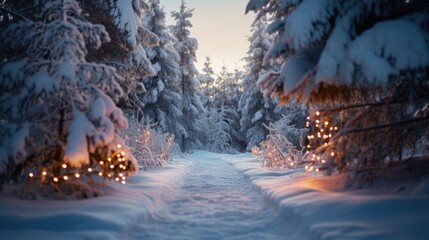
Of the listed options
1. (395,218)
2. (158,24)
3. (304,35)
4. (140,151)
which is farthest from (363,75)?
(158,24)

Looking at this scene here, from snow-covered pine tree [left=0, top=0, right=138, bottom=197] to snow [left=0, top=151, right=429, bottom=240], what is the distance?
0.65m

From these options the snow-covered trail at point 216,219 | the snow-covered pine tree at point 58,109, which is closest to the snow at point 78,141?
the snow-covered pine tree at point 58,109

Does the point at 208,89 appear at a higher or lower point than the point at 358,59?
higher

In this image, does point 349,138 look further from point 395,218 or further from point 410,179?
point 395,218

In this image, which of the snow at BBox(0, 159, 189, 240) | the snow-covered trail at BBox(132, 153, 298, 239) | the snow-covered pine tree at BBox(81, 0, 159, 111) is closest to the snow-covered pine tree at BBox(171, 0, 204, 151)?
the snow-covered pine tree at BBox(81, 0, 159, 111)

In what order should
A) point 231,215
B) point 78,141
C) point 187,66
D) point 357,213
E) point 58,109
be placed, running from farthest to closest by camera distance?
point 187,66, point 231,215, point 58,109, point 78,141, point 357,213

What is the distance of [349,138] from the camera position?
6332 mm

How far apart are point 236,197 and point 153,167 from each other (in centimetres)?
632

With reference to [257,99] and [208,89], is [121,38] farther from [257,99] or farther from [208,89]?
[208,89]

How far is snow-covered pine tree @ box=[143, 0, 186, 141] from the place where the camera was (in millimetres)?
24906

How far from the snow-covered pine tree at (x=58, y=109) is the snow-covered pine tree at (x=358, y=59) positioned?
2.99 meters

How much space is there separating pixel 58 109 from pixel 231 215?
3.66m

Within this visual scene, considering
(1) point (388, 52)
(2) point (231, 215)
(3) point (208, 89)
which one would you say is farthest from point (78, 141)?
(3) point (208, 89)

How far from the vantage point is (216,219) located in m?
5.99
